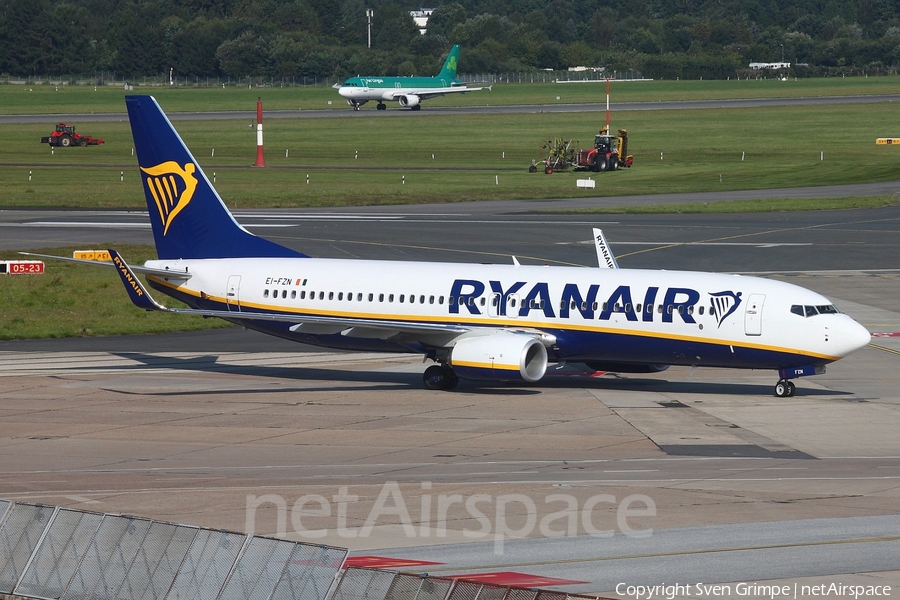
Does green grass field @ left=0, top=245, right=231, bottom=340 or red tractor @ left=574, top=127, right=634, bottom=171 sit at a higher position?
red tractor @ left=574, top=127, right=634, bottom=171

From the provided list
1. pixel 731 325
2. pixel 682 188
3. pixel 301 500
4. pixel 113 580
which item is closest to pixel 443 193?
pixel 682 188

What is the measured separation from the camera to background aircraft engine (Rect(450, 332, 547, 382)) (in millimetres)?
39375

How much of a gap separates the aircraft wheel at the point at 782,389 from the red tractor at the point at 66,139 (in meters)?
125

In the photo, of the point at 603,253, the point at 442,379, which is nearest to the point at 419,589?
the point at 442,379

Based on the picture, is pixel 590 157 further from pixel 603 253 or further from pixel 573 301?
pixel 573 301

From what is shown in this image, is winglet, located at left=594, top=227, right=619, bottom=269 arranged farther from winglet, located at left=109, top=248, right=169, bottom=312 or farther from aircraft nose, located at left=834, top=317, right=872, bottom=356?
winglet, located at left=109, top=248, right=169, bottom=312

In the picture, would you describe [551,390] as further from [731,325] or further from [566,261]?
[566,261]

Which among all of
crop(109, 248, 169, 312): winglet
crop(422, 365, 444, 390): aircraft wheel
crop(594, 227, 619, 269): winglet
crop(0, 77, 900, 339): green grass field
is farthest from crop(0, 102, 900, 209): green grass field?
crop(422, 365, 444, 390): aircraft wheel

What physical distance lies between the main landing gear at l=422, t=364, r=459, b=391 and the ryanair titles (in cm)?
195

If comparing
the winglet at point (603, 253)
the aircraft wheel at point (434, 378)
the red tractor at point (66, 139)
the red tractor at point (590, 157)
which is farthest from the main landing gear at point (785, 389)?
the red tractor at point (66, 139)

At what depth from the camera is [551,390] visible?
41.7 metres

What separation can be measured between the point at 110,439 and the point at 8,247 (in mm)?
43762

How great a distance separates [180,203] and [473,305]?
1205 centimetres

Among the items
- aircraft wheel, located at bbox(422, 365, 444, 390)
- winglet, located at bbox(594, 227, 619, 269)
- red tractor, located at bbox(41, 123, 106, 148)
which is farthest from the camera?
red tractor, located at bbox(41, 123, 106, 148)
